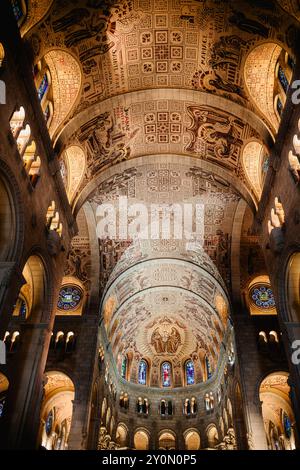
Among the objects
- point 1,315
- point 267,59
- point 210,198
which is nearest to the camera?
point 1,315

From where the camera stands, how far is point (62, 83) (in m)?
13.7

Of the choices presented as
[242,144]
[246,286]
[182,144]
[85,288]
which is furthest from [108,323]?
[242,144]

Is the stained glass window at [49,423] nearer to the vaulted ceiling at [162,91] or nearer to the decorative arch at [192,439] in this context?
the decorative arch at [192,439]

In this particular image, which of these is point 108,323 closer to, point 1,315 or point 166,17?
point 1,315

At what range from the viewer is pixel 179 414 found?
29391 mm

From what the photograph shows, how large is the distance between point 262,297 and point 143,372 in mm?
13930

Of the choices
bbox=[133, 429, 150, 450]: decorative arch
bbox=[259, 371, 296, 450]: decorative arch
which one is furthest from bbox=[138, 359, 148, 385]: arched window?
bbox=[259, 371, 296, 450]: decorative arch

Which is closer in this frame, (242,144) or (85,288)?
(242,144)

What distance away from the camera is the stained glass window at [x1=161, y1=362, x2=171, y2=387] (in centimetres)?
3133

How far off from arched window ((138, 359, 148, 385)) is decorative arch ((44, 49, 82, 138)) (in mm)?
23499

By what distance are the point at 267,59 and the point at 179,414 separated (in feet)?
85.9

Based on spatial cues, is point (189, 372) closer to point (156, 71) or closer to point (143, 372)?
point (143, 372)

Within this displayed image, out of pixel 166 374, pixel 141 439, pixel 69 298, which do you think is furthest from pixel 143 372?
pixel 69 298

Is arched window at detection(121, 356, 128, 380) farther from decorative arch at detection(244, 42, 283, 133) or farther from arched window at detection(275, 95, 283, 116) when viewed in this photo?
arched window at detection(275, 95, 283, 116)
